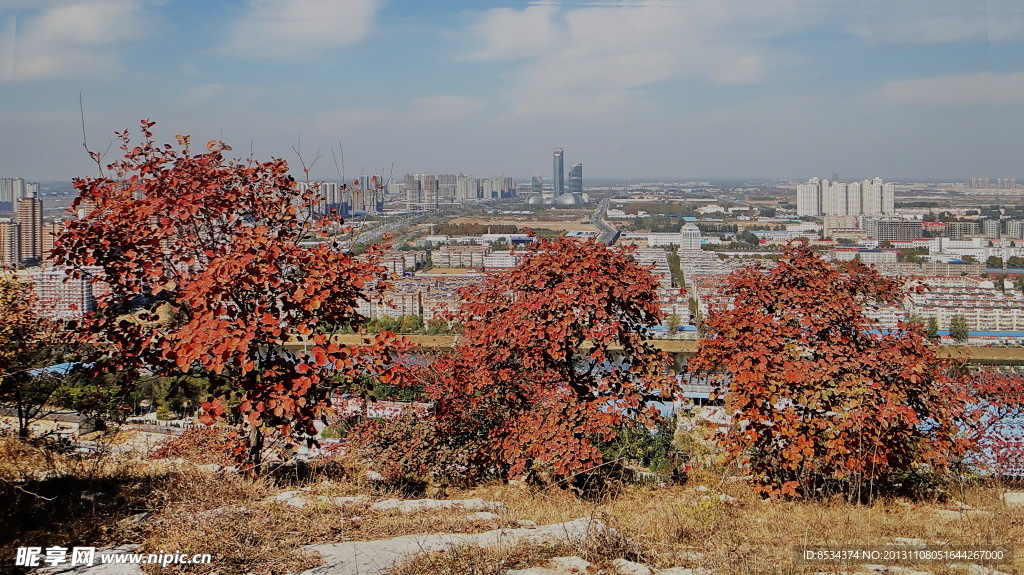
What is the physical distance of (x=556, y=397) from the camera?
2.43 m

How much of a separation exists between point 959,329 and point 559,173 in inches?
245

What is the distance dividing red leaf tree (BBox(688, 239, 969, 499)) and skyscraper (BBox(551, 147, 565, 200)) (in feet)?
26.6

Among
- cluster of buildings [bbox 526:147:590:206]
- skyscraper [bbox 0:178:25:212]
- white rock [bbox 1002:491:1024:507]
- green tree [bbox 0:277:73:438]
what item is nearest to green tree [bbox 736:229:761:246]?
cluster of buildings [bbox 526:147:590:206]

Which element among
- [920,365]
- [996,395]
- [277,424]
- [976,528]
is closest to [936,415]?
[920,365]

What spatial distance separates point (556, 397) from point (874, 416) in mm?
1011

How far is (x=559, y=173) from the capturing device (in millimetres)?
11961

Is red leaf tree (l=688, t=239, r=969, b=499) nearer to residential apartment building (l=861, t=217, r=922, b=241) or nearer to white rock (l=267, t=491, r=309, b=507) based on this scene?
white rock (l=267, t=491, r=309, b=507)

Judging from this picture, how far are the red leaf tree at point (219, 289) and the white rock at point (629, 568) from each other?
78 centimetres

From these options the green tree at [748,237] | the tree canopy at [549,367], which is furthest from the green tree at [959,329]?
the tree canopy at [549,367]

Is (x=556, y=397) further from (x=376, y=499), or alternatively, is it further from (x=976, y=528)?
(x=976, y=528)

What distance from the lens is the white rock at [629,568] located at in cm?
147

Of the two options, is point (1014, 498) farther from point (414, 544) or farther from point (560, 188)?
point (560, 188)

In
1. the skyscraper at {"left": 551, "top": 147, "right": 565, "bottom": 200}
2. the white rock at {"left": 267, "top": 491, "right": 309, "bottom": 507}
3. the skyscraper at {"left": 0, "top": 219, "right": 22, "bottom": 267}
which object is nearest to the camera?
the white rock at {"left": 267, "top": 491, "right": 309, "bottom": 507}

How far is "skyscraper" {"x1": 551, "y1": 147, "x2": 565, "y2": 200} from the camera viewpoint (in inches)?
431
